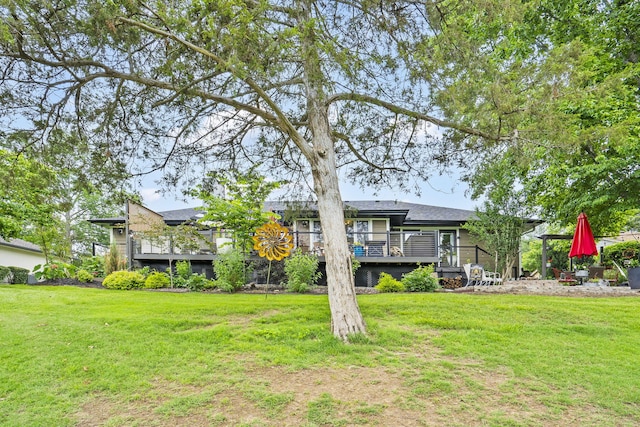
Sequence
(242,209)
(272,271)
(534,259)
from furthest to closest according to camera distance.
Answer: (534,259) → (272,271) → (242,209)

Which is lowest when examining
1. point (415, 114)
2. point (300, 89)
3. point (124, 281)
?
point (124, 281)

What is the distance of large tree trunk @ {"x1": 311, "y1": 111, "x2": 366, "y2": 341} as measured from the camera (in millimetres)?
5332

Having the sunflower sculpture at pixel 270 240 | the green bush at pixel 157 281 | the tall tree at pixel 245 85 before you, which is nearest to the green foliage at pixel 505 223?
the tall tree at pixel 245 85

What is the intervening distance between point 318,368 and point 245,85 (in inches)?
165

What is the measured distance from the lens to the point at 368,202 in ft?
64.1

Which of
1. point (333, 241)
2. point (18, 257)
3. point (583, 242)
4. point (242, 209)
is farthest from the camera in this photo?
point (18, 257)

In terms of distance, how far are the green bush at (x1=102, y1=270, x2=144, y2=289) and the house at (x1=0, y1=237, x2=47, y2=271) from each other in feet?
42.2

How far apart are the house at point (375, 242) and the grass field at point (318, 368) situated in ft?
17.4

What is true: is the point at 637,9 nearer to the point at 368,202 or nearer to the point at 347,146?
the point at 347,146

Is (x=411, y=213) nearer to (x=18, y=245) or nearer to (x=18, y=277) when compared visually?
(x=18, y=277)

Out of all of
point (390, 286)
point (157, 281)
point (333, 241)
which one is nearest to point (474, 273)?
point (390, 286)

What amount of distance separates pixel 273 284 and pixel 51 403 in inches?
372

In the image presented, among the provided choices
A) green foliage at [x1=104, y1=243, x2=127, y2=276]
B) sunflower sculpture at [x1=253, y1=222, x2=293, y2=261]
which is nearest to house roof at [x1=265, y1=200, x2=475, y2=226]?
sunflower sculpture at [x1=253, y1=222, x2=293, y2=261]

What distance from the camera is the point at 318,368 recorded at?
4367mm
